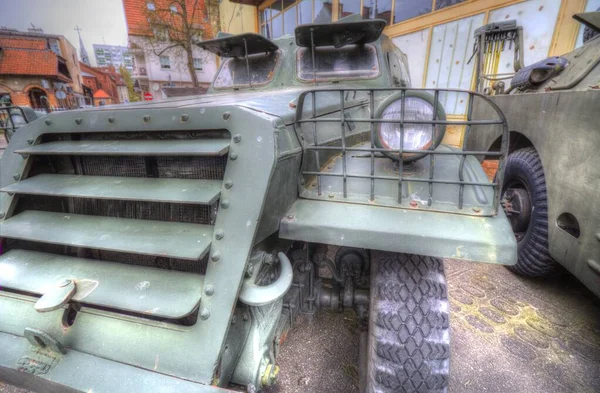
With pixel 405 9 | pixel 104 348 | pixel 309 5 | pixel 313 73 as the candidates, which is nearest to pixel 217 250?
pixel 104 348

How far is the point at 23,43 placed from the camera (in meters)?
22.8

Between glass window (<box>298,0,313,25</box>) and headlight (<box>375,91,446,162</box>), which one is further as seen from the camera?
glass window (<box>298,0,313,25</box>)

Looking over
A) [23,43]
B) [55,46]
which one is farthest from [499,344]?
[55,46]

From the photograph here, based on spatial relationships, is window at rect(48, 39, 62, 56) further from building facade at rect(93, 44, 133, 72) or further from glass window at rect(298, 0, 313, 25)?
building facade at rect(93, 44, 133, 72)

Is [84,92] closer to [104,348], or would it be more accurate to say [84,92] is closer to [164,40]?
[164,40]

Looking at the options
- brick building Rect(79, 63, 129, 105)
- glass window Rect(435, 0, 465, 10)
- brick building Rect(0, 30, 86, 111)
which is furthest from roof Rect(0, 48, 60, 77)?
glass window Rect(435, 0, 465, 10)

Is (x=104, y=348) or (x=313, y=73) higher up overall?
(x=313, y=73)

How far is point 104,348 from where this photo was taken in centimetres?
121

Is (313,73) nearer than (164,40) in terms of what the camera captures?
Yes

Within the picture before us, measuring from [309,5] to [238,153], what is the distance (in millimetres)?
9988

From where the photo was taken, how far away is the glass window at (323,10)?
8934 mm

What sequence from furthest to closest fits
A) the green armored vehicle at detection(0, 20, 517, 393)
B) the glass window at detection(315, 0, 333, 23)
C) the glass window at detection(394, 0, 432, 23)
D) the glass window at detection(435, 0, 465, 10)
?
the glass window at detection(315, 0, 333, 23) < the glass window at detection(394, 0, 432, 23) < the glass window at detection(435, 0, 465, 10) < the green armored vehicle at detection(0, 20, 517, 393)

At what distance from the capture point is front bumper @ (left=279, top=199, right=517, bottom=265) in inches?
48.2

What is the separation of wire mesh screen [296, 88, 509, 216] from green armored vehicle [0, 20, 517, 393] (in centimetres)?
1
